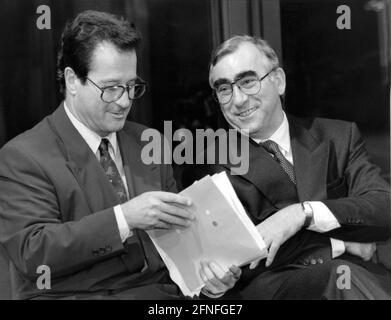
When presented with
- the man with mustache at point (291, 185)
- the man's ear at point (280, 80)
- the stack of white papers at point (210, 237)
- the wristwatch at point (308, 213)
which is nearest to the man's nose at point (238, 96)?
the man with mustache at point (291, 185)

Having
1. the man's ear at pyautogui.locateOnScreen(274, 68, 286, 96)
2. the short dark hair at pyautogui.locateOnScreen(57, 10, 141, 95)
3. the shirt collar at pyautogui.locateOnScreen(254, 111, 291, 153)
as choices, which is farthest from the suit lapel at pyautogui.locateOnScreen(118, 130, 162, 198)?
the man's ear at pyautogui.locateOnScreen(274, 68, 286, 96)

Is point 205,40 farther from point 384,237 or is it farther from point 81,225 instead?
point 384,237

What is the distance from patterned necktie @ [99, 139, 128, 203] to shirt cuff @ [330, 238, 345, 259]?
64 centimetres

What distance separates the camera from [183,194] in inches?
62.3

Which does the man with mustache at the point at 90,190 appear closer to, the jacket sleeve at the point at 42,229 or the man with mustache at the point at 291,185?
the jacket sleeve at the point at 42,229

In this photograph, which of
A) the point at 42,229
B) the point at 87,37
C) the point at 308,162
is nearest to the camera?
the point at 42,229

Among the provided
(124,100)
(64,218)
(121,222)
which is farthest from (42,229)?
(124,100)

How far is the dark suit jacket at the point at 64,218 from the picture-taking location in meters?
1.60

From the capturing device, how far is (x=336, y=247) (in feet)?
5.81

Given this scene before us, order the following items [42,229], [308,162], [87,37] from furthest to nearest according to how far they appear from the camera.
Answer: [308,162]
[87,37]
[42,229]

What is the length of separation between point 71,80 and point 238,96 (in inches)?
19.7

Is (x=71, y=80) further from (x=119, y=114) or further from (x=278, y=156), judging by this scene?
(x=278, y=156)

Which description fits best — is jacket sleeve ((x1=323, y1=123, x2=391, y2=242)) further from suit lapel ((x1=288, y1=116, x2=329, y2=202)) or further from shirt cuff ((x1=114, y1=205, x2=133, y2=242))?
shirt cuff ((x1=114, y1=205, x2=133, y2=242))

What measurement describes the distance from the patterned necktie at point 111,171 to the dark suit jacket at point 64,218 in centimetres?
3
